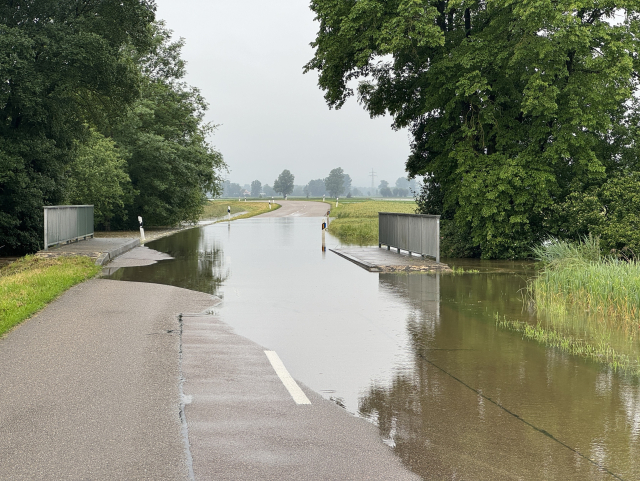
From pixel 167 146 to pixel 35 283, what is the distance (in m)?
27.4

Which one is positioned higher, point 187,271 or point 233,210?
point 233,210

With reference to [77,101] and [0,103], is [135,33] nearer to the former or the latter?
[77,101]

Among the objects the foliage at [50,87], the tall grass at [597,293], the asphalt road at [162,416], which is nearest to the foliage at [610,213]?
the tall grass at [597,293]

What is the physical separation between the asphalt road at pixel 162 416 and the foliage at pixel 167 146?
3091 cm

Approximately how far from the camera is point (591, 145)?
20.4 meters

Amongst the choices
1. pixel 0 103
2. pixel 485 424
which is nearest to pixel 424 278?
pixel 485 424

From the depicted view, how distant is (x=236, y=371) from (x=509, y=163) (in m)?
15.6

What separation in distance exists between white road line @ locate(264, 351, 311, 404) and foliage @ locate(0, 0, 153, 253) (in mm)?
17225

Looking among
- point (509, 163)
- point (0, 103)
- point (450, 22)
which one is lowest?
point (509, 163)

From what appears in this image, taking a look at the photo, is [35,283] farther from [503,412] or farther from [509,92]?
[509,92]

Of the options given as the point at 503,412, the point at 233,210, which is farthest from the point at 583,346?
the point at 233,210

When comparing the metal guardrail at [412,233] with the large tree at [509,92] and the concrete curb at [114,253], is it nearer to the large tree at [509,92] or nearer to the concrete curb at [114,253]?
the large tree at [509,92]

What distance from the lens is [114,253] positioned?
22.7 metres

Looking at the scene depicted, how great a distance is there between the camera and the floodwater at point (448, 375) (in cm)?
501
